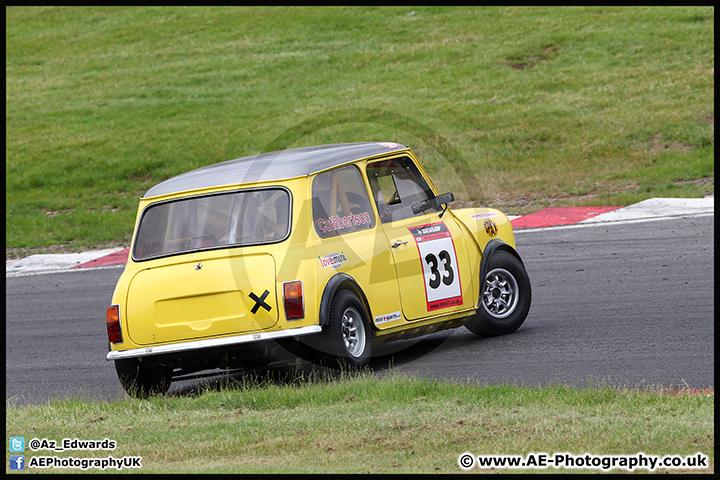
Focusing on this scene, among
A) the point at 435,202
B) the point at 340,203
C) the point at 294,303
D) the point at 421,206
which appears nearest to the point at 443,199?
the point at 435,202

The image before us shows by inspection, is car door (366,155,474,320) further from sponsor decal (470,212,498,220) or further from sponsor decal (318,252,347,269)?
sponsor decal (318,252,347,269)

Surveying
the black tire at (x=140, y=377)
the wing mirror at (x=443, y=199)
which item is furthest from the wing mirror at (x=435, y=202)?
the black tire at (x=140, y=377)

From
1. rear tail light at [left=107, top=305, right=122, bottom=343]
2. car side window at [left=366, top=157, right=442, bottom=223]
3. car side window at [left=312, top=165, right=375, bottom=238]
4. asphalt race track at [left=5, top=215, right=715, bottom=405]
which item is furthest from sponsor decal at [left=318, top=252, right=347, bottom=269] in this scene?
rear tail light at [left=107, top=305, right=122, bottom=343]

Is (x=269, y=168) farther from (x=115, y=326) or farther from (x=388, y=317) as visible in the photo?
(x=115, y=326)

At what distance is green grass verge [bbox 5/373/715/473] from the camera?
4898 millimetres

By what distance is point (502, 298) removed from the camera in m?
8.62

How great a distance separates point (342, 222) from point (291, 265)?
794 mm

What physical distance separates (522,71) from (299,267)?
66.6 ft

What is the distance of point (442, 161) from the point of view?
66.4 ft

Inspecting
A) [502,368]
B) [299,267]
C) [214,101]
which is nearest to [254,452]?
[299,267]

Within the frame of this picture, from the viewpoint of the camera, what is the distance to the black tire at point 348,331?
6844 mm

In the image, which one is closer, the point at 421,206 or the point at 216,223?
the point at 216,223

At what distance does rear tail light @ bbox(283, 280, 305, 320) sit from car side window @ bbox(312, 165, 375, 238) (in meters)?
0.63

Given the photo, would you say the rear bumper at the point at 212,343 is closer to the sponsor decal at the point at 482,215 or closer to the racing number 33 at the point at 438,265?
the racing number 33 at the point at 438,265
